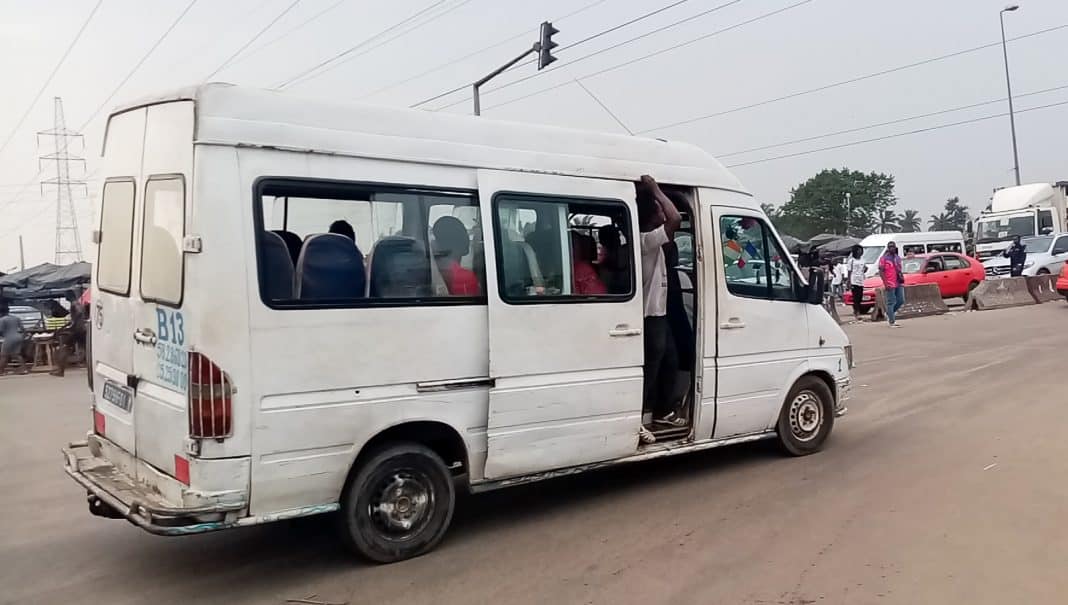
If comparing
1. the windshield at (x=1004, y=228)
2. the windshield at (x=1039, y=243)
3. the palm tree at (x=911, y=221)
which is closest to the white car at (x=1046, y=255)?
the windshield at (x=1039, y=243)

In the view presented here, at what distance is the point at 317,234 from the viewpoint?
4715 millimetres

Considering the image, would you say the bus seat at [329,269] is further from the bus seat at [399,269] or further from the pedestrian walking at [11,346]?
the pedestrian walking at [11,346]

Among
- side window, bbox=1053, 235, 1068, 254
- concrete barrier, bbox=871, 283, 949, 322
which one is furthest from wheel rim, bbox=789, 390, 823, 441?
side window, bbox=1053, 235, 1068, 254

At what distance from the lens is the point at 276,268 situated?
4.43 m

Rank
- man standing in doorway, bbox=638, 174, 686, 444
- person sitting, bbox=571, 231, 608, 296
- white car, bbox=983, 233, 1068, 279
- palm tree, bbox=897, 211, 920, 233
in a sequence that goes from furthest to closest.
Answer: palm tree, bbox=897, 211, 920, 233, white car, bbox=983, 233, 1068, 279, man standing in doorway, bbox=638, 174, 686, 444, person sitting, bbox=571, 231, 608, 296

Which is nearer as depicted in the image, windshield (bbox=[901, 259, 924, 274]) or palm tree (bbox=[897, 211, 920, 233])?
windshield (bbox=[901, 259, 924, 274])

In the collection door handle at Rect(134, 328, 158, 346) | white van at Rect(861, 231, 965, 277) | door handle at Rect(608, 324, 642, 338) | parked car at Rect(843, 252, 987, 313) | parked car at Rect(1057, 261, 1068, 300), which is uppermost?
white van at Rect(861, 231, 965, 277)

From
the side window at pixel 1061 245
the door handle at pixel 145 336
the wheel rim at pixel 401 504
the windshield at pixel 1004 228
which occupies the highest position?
the windshield at pixel 1004 228

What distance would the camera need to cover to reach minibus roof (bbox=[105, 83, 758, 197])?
434 cm

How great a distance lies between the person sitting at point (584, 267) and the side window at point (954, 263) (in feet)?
64.3

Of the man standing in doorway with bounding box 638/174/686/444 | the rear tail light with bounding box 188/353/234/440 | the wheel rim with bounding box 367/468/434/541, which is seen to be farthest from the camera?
the man standing in doorway with bounding box 638/174/686/444

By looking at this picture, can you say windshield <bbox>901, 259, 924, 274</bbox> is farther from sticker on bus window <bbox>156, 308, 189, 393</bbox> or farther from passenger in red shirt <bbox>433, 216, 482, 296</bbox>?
sticker on bus window <bbox>156, 308, 189, 393</bbox>

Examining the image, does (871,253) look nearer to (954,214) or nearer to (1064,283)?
→ (1064,283)

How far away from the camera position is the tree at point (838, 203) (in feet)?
224
